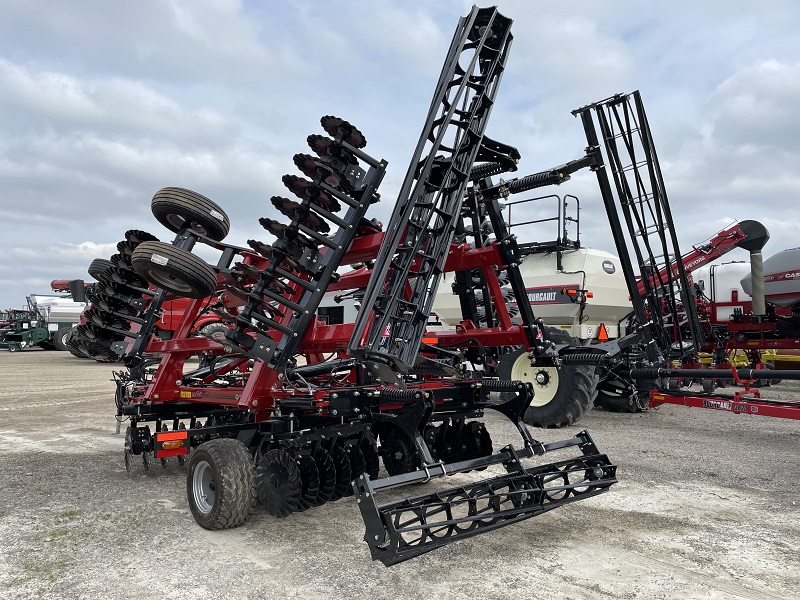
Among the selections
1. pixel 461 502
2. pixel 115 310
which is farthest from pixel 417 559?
pixel 115 310

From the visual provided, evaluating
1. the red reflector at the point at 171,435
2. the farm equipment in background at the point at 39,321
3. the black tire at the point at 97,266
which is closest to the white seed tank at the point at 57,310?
the farm equipment in background at the point at 39,321

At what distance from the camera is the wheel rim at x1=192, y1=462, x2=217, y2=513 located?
4.31 meters

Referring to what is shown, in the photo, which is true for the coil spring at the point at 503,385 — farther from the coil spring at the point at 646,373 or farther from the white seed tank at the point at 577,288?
the white seed tank at the point at 577,288

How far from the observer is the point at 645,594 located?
315 centimetres

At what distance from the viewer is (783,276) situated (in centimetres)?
1051

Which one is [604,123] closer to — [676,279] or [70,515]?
[676,279]

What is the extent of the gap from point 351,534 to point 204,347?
2.24 meters

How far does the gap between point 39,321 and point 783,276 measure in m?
31.7

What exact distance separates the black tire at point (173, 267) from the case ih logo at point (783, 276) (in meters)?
9.70

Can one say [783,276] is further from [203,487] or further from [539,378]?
[203,487]

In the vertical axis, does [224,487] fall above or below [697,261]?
below

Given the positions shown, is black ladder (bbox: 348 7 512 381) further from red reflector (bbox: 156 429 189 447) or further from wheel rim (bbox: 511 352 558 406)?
wheel rim (bbox: 511 352 558 406)

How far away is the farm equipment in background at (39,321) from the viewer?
30922 mm

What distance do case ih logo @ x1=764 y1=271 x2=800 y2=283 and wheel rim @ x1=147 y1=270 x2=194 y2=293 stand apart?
9808mm
